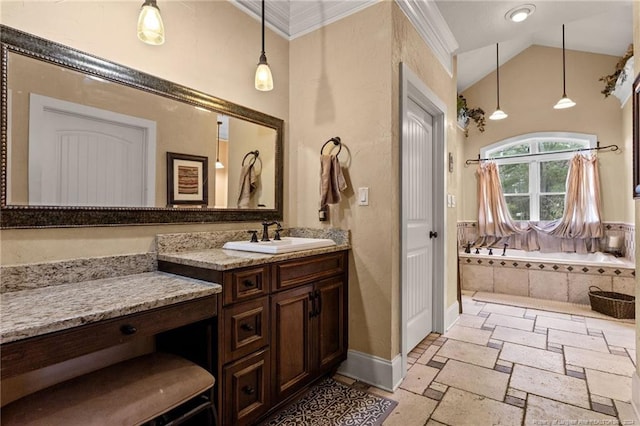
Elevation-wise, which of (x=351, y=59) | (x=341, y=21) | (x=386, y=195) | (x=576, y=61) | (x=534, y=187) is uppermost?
(x=576, y=61)

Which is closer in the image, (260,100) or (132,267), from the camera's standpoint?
(132,267)

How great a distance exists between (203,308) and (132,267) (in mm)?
565

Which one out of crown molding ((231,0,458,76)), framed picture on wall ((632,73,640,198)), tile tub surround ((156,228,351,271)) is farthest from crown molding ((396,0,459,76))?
tile tub surround ((156,228,351,271))

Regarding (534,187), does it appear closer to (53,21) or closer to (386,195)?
(386,195)

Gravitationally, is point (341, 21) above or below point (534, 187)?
above

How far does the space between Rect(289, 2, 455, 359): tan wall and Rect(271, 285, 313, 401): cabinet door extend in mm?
468

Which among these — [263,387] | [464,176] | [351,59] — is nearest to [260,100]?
[351,59]

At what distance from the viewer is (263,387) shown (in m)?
1.60

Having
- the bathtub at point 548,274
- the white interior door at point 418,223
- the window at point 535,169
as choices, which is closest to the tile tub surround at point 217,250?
the white interior door at point 418,223

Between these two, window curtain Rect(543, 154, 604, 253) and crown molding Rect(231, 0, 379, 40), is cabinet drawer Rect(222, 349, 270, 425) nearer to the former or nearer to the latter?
crown molding Rect(231, 0, 379, 40)

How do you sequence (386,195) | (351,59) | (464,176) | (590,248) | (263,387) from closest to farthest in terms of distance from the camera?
(263,387), (386,195), (351,59), (590,248), (464,176)

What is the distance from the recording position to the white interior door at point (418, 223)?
253 centimetres

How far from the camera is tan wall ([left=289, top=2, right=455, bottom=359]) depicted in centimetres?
207

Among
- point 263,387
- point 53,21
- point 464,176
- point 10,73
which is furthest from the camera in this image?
point 464,176
